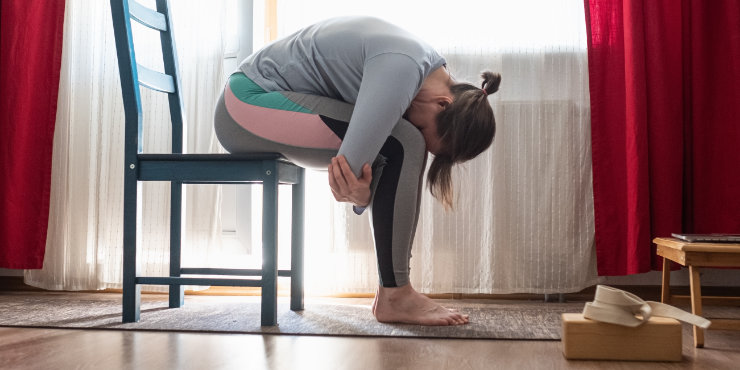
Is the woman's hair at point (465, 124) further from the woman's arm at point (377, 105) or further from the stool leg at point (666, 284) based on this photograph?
the stool leg at point (666, 284)

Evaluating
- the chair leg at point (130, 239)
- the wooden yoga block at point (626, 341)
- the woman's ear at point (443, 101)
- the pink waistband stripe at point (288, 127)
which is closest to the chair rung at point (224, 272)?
the chair leg at point (130, 239)

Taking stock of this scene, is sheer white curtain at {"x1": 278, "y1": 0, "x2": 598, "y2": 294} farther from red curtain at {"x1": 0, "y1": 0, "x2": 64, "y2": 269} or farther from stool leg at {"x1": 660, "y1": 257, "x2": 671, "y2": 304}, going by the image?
red curtain at {"x1": 0, "y1": 0, "x2": 64, "y2": 269}

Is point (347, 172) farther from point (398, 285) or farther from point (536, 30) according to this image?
point (536, 30)

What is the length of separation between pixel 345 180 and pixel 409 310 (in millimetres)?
379

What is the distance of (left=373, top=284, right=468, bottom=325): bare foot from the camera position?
163 cm

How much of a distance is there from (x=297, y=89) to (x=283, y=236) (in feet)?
2.62

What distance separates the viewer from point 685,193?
2184mm

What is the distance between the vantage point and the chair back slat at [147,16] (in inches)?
72.0

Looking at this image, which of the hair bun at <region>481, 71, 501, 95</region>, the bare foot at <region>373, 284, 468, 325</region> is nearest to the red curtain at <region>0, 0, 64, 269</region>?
the bare foot at <region>373, 284, 468, 325</region>

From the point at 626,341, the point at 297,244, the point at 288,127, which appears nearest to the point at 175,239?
the point at 297,244

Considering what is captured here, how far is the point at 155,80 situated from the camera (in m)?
1.89

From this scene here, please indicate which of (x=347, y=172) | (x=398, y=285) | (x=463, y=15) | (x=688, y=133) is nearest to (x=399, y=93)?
(x=347, y=172)

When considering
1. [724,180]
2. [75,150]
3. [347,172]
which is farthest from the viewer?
[75,150]

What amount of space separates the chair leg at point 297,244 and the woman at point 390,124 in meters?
0.22
